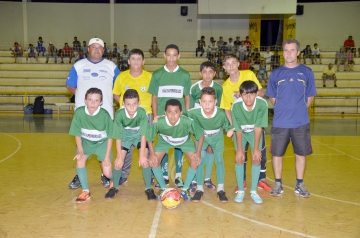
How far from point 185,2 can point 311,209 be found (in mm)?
22667

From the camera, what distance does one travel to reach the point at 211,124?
5461 mm

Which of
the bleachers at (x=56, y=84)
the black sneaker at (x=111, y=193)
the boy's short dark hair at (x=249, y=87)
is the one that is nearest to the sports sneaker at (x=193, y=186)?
the black sneaker at (x=111, y=193)

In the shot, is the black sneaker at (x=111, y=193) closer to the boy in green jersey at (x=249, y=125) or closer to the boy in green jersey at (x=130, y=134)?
the boy in green jersey at (x=130, y=134)

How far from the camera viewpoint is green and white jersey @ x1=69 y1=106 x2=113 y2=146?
17.7 ft

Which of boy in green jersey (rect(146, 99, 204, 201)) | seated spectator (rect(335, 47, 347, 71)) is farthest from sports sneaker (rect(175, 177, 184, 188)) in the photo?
seated spectator (rect(335, 47, 347, 71))

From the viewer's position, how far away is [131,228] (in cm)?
439

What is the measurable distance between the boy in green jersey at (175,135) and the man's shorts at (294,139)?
1053mm

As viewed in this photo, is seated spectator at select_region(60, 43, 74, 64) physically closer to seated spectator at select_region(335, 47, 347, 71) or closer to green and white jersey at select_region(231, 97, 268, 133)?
seated spectator at select_region(335, 47, 347, 71)

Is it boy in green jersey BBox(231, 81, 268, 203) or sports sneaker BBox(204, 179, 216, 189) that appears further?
sports sneaker BBox(204, 179, 216, 189)

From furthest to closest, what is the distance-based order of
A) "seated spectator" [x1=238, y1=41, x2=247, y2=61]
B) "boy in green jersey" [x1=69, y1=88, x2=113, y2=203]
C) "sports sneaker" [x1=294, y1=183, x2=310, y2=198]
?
"seated spectator" [x1=238, y1=41, x2=247, y2=61], "sports sneaker" [x1=294, y1=183, x2=310, y2=198], "boy in green jersey" [x1=69, y1=88, x2=113, y2=203]

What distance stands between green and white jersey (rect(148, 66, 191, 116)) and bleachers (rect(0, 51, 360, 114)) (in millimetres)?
14125

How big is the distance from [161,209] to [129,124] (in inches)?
48.5

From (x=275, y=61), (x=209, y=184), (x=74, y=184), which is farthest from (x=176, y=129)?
(x=275, y=61)

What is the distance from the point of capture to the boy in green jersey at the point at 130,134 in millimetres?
5422
